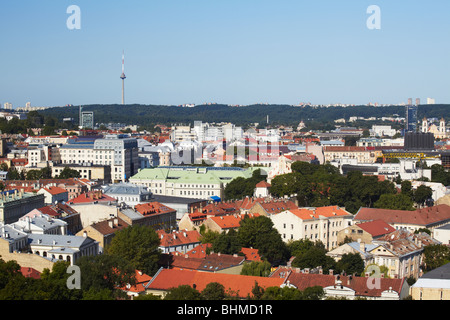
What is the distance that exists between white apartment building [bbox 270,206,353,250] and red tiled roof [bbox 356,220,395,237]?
7.29ft

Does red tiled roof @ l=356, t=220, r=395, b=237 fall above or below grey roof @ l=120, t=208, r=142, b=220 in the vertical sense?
below

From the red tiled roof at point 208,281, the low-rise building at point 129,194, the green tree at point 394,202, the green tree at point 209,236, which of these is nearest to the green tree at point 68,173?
the low-rise building at point 129,194

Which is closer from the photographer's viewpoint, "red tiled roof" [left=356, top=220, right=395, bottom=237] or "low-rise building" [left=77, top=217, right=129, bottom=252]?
"low-rise building" [left=77, top=217, right=129, bottom=252]

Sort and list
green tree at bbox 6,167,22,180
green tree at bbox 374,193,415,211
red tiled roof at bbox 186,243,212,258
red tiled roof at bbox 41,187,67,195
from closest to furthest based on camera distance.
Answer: red tiled roof at bbox 186,243,212,258 → green tree at bbox 374,193,415,211 → red tiled roof at bbox 41,187,67,195 → green tree at bbox 6,167,22,180

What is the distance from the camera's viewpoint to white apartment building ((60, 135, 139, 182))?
247 feet

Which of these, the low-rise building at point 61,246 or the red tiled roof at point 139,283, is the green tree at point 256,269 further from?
the low-rise building at point 61,246

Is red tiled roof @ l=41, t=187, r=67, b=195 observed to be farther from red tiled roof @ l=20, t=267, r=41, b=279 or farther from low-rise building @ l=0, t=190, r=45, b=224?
red tiled roof @ l=20, t=267, r=41, b=279

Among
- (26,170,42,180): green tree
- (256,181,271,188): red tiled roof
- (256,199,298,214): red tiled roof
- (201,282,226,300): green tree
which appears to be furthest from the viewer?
(26,170,42,180): green tree

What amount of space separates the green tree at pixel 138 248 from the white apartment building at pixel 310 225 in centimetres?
921

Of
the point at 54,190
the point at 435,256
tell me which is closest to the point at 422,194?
the point at 435,256

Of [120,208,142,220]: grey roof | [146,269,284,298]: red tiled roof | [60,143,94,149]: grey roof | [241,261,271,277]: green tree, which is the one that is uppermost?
[60,143,94,149]: grey roof

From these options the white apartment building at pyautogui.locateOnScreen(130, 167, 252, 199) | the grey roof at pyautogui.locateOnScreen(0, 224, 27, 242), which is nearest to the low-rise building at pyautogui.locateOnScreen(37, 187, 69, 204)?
the white apartment building at pyautogui.locateOnScreen(130, 167, 252, 199)

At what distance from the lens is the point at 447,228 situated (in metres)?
40.3

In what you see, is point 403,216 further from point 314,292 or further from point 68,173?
point 68,173
